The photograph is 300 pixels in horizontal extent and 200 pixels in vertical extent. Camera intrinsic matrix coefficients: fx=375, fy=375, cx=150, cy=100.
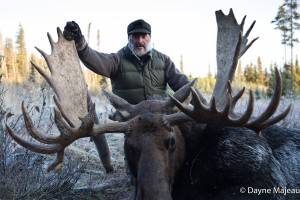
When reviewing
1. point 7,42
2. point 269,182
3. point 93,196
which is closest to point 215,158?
point 269,182

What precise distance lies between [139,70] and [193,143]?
249 cm

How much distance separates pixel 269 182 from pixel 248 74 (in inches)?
2962

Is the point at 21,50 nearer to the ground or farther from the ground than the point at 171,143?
farther from the ground

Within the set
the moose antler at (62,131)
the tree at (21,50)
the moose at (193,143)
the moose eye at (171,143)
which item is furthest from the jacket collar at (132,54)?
the tree at (21,50)

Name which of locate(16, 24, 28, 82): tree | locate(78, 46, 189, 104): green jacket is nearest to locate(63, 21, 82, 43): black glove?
locate(78, 46, 189, 104): green jacket

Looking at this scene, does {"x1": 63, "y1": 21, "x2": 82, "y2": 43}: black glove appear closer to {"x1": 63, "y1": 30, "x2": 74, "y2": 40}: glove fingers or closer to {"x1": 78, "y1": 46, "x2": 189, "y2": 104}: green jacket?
{"x1": 63, "y1": 30, "x2": 74, "y2": 40}: glove fingers

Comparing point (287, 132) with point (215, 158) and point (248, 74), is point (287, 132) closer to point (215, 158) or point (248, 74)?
point (215, 158)

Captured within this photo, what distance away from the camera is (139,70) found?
19.9 ft

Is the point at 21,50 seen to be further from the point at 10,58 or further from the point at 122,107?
the point at 122,107

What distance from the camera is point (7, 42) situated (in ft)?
217

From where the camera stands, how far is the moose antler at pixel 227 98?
3.08m

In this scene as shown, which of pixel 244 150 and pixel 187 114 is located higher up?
pixel 187 114

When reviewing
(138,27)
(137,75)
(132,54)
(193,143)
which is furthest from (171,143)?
(138,27)

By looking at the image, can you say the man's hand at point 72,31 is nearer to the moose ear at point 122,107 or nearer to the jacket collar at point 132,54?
the moose ear at point 122,107
